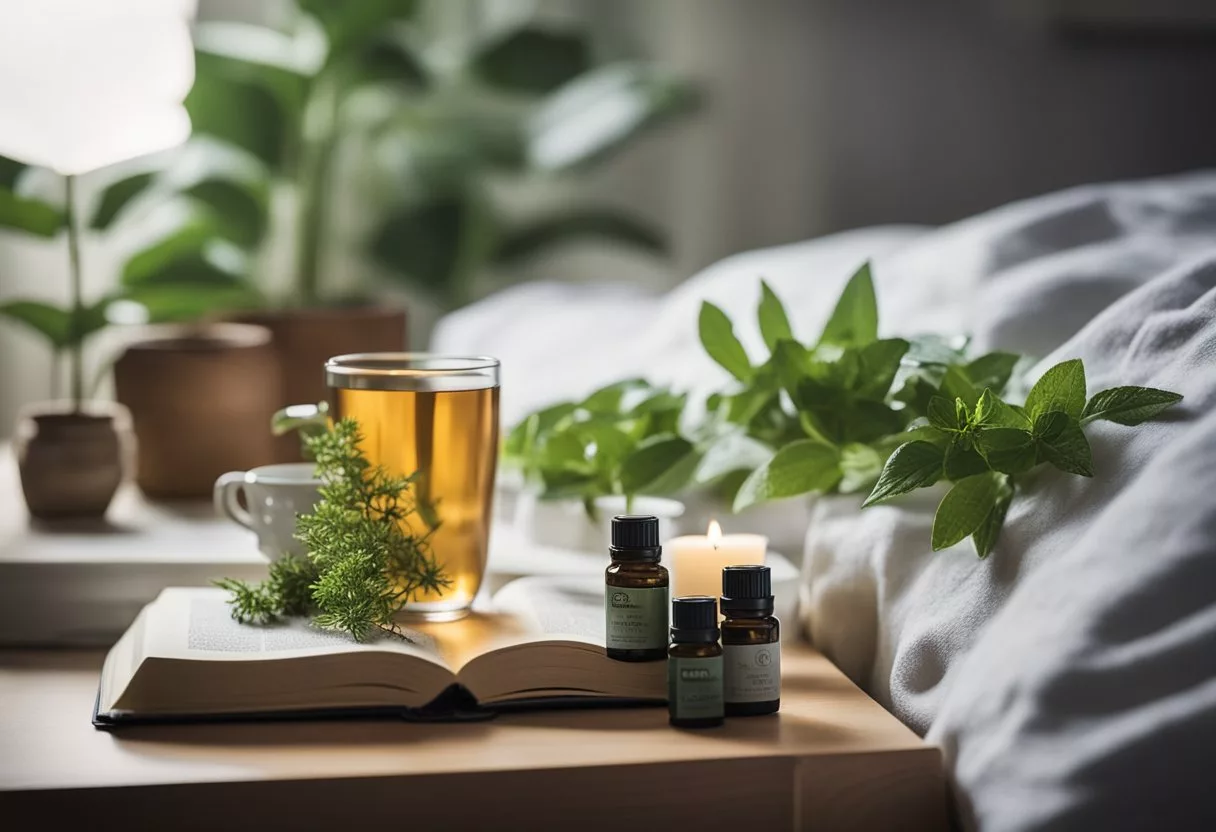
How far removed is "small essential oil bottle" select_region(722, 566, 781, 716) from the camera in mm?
726

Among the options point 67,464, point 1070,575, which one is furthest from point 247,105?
point 1070,575

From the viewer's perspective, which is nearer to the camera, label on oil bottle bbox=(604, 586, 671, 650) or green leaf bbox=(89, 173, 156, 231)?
label on oil bottle bbox=(604, 586, 671, 650)

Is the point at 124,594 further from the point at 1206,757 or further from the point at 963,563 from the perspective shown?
the point at 1206,757

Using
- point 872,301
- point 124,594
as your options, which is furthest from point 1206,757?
point 124,594

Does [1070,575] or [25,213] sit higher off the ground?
[25,213]

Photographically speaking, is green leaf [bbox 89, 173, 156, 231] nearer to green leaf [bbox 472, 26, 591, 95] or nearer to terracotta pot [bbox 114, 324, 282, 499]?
terracotta pot [bbox 114, 324, 282, 499]

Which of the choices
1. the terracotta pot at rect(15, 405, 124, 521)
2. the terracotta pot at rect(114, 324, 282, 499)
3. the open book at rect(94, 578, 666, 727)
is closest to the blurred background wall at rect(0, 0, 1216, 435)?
the terracotta pot at rect(114, 324, 282, 499)

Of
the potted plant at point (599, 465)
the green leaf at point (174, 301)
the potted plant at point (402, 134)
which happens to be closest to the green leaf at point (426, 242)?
A: the potted plant at point (402, 134)

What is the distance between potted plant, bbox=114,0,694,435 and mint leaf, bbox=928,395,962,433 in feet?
4.13

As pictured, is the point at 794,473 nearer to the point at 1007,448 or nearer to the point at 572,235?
the point at 1007,448

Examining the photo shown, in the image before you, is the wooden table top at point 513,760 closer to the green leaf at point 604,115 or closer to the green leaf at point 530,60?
the green leaf at point 604,115

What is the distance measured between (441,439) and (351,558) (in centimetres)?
10

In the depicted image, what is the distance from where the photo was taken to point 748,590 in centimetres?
72

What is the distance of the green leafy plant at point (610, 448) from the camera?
3.09 ft
